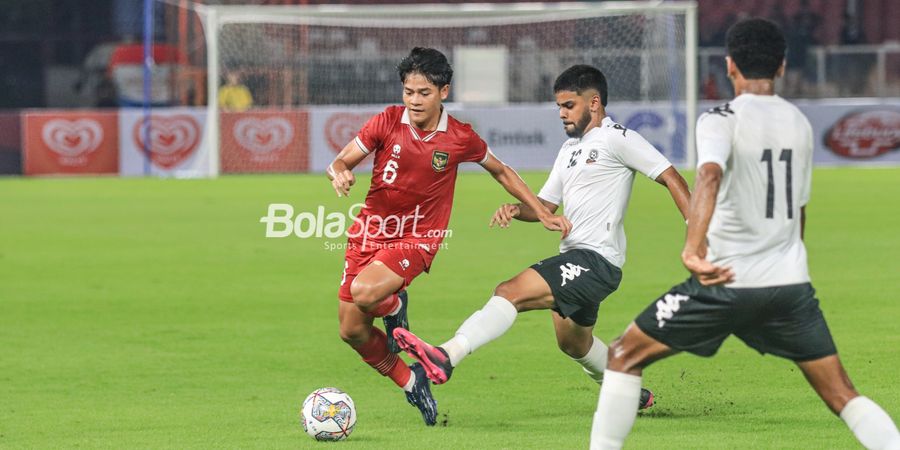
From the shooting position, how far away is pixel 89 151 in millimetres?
32688

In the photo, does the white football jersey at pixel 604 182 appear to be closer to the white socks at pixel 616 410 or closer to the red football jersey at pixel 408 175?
the red football jersey at pixel 408 175

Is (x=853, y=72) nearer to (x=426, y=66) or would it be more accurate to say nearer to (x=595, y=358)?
(x=595, y=358)

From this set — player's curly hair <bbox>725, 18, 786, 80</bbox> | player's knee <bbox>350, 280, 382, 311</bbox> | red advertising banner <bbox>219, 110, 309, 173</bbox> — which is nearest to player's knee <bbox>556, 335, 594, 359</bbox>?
player's knee <bbox>350, 280, 382, 311</bbox>

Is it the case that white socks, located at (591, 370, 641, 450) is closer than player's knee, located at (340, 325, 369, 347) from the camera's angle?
Yes

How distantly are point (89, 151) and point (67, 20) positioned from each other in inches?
418

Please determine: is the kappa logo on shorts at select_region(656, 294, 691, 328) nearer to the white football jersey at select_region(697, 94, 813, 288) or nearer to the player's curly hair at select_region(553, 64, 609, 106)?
the white football jersey at select_region(697, 94, 813, 288)

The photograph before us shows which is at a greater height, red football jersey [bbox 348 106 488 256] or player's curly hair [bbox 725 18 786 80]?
player's curly hair [bbox 725 18 786 80]

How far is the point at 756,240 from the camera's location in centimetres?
572

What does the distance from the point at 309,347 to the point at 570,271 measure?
3.73m

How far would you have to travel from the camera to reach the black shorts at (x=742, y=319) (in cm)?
571

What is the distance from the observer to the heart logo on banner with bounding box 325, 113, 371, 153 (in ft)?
104

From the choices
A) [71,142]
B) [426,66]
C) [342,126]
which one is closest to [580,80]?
[426,66]

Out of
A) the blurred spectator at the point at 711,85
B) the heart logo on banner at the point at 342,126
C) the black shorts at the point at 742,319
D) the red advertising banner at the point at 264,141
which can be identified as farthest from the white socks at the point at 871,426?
the blurred spectator at the point at 711,85

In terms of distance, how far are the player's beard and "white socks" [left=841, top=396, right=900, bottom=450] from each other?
109 inches
